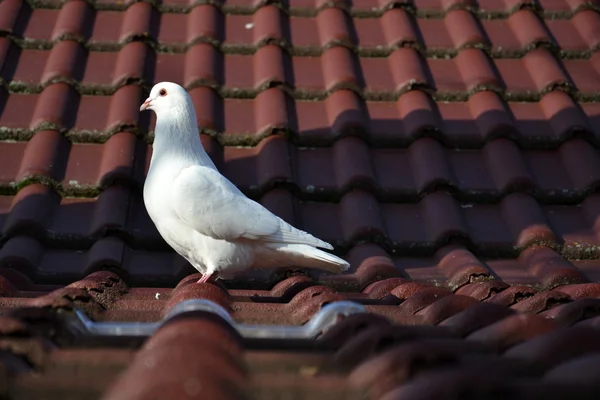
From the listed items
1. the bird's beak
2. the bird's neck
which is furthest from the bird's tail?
the bird's beak

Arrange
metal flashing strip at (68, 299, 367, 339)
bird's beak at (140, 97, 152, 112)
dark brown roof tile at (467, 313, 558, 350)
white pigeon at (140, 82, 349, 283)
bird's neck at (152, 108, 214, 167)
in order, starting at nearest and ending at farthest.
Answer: dark brown roof tile at (467, 313, 558, 350)
metal flashing strip at (68, 299, 367, 339)
white pigeon at (140, 82, 349, 283)
bird's neck at (152, 108, 214, 167)
bird's beak at (140, 97, 152, 112)

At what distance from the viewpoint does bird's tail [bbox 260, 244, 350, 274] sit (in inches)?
132

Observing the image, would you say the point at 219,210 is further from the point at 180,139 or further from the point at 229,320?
the point at 229,320

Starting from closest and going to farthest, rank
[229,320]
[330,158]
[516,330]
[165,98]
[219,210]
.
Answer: [516,330], [229,320], [219,210], [165,98], [330,158]

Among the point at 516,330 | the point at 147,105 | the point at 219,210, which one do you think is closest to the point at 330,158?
the point at 219,210

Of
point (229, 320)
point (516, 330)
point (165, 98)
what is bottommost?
point (516, 330)

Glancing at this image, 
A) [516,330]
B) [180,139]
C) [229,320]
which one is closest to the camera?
[516,330]

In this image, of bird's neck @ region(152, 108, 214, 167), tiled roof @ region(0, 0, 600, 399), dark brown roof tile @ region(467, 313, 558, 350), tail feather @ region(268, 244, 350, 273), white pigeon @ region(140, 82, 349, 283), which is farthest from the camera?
bird's neck @ region(152, 108, 214, 167)

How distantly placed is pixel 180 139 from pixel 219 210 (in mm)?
358

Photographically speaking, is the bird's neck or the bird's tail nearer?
the bird's tail

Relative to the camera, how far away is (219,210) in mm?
3656

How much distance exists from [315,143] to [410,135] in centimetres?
43

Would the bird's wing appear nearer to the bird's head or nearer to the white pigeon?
the white pigeon

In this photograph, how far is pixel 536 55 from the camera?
4.72 meters
